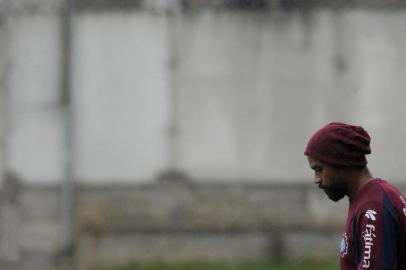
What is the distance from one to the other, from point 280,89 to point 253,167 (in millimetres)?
875

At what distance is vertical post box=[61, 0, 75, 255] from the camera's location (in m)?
11.8

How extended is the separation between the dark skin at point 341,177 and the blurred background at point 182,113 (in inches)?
282

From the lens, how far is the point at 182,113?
1198 centimetres

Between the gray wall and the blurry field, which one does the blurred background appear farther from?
the blurry field

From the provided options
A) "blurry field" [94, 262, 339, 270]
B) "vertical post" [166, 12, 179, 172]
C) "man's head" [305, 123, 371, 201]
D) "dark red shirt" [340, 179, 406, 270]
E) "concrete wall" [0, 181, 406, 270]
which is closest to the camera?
"dark red shirt" [340, 179, 406, 270]

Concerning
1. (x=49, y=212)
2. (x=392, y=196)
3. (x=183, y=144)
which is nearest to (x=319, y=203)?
(x=183, y=144)

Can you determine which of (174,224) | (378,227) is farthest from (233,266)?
(378,227)

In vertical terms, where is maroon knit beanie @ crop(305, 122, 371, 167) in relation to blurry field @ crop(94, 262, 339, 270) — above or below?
above

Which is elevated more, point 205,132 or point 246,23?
point 246,23

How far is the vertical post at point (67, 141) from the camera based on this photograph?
11.8 m

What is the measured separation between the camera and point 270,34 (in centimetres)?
1207

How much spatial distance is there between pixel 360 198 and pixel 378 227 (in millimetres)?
165

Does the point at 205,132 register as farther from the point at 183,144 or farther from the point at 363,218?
the point at 363,218

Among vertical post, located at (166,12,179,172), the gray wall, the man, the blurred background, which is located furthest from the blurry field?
the man
